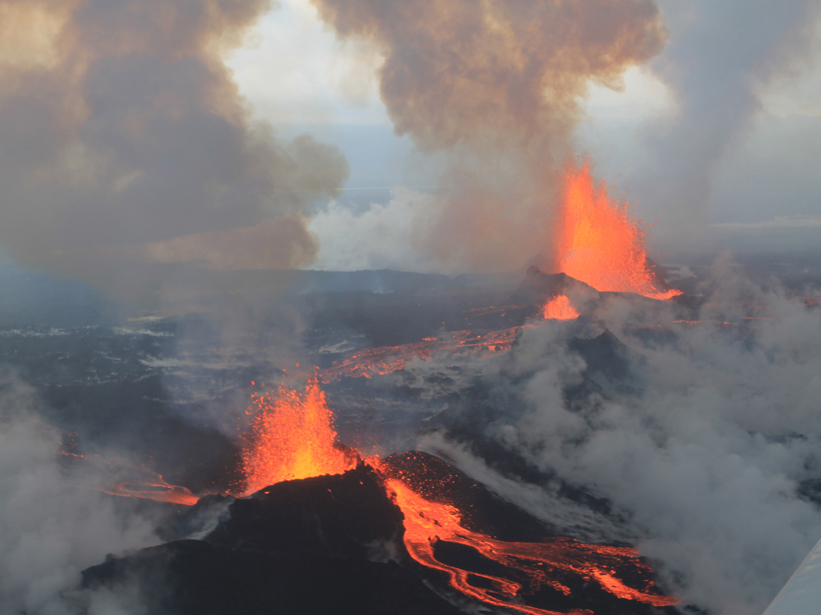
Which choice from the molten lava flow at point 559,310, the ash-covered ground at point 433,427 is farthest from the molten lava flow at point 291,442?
the molten lava flow at point 559,310

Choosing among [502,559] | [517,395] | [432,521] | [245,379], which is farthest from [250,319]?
[502,559]

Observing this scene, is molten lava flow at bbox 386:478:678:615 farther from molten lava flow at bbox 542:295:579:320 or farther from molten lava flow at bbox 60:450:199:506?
molten lava flow at bbox 542:295:579:320

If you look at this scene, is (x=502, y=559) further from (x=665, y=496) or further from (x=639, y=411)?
(x=639, y=411)

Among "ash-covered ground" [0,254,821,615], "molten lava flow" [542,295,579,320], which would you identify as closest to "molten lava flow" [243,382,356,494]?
"ash-covered ground" [0,254,821,615]

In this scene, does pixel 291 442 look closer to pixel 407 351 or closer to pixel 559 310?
pixel 407 351

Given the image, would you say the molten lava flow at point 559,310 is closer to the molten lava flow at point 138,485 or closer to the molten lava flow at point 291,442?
the molten lava flow at point 291,442

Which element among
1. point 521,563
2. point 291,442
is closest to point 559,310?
point 291,442
